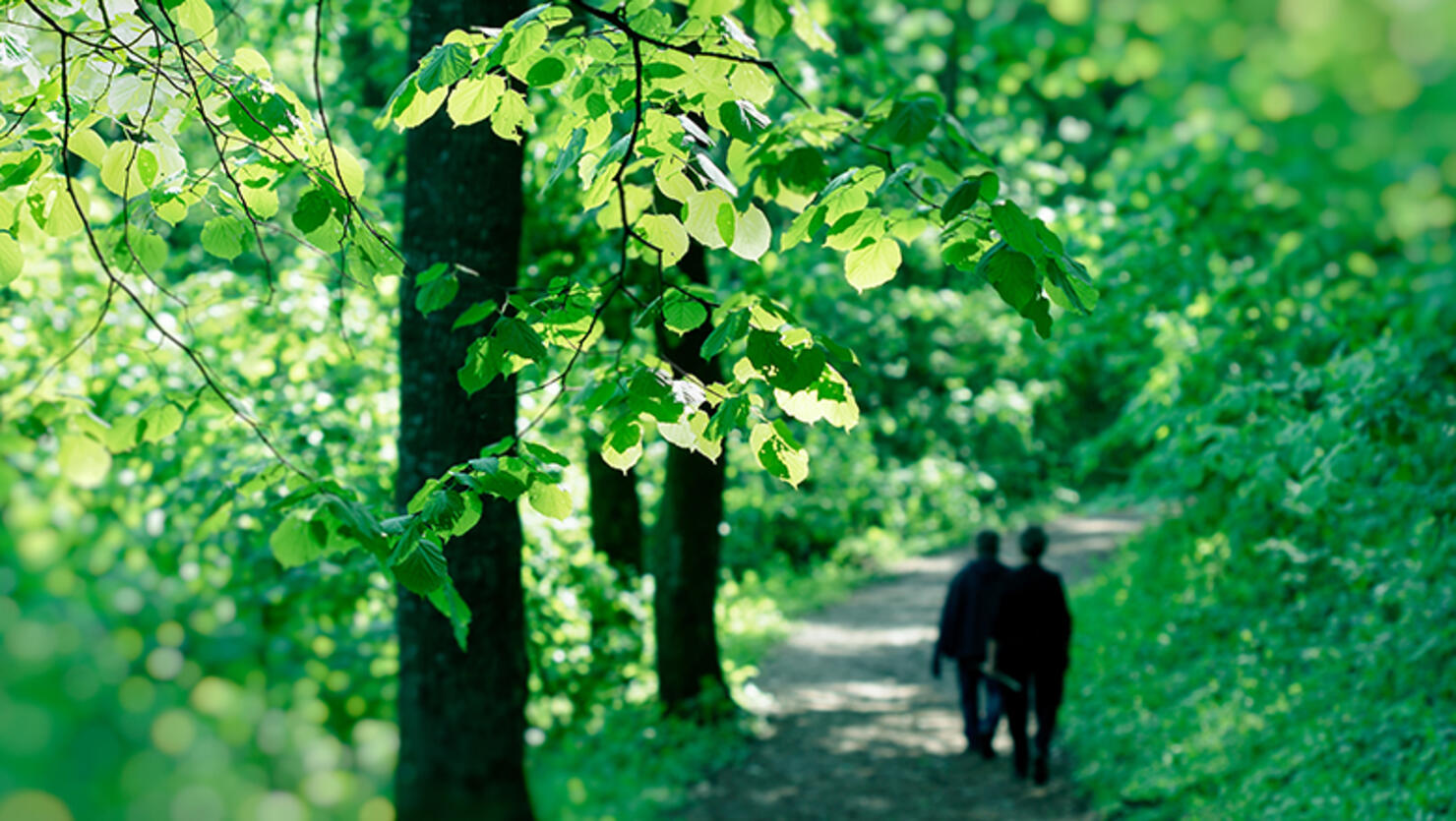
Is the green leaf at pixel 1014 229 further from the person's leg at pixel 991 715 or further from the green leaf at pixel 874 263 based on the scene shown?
the person's leg at pixel 991 715

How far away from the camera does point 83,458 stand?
122 inches

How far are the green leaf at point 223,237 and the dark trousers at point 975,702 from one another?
671cm

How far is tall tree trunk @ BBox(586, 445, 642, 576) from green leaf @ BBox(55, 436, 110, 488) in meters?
8.66

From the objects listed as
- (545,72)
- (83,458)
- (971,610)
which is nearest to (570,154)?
(545,72)

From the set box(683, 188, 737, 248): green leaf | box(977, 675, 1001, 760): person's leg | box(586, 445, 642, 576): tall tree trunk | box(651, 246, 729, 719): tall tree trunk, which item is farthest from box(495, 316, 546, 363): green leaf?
box(586, 445, 642, 576): tall tree trunk

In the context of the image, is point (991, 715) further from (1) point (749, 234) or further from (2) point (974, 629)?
(1) point (749, 234)

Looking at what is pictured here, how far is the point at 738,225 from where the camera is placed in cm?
265

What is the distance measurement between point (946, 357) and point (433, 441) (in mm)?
17574

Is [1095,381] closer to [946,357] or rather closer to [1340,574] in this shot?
[946,357]

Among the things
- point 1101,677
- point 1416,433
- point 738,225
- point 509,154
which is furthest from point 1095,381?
point 738,225

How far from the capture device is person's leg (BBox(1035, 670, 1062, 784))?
308 inches

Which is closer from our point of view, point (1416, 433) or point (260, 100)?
point (260, 100)

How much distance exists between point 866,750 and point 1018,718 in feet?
5.48

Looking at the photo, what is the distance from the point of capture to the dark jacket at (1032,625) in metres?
7.77
